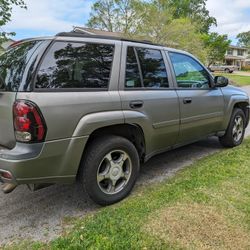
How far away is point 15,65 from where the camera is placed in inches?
125

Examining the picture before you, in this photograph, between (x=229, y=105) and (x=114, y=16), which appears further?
(x=114, y=16)

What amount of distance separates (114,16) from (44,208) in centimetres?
3472

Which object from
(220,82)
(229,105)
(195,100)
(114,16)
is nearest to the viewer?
(195,100)

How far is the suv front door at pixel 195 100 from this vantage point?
4.37 meters

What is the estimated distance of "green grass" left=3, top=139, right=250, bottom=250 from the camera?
266 centimetres

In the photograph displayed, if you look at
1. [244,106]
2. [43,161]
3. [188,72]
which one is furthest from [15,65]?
[244,106]

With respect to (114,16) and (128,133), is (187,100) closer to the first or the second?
(128,133)

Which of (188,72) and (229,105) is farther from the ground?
(188,72)

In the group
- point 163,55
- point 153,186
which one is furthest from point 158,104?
point 153,186

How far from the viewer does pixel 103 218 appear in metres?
3.05

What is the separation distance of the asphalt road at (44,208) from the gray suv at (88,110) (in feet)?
0.99

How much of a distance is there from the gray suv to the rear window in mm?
15

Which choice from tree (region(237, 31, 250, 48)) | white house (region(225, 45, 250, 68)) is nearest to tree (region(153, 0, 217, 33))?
white house (region(225, 45, 250, 68))

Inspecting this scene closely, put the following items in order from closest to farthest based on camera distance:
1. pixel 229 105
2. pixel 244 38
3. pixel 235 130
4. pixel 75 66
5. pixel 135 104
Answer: pixel 75 66
pixel 135 104
pixel 229 105
pixel 235 130
pixel 244 38
